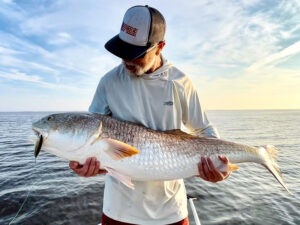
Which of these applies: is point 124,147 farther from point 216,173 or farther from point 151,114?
point 216,173

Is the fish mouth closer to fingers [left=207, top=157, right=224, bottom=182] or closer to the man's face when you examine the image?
the man's face

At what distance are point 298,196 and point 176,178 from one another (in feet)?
34.0

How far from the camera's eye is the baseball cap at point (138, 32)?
278 cm

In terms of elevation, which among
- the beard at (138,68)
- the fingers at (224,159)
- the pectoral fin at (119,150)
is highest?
the beard at (138,68)

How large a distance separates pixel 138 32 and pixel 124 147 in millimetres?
1399

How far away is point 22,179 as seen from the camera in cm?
1205

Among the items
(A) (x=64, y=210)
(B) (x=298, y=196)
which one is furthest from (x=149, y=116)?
(B) (x=298, y=196)

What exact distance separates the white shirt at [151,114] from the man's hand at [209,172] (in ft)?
1.16

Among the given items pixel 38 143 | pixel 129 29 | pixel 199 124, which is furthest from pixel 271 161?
pixel 38 143

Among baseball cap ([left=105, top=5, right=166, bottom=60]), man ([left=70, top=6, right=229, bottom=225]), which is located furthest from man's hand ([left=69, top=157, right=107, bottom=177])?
baseball cap ([left=105, top=5, right=166, bottom=60])

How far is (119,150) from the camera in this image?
2633 millimetres

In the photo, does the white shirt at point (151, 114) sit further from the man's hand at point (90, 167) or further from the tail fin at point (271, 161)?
the tail fin at point (271, 161)

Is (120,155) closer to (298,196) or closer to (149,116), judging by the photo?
(149,116)

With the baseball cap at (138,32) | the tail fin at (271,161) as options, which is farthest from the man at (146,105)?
the tail fin at (271,161)
